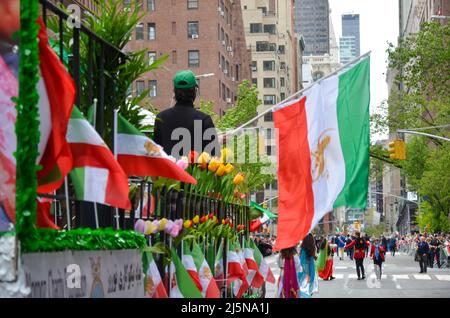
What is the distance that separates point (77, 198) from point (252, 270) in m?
6.60

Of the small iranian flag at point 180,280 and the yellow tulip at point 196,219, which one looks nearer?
the small iranian flag at point 180,280

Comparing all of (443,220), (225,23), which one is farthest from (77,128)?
(225,23)

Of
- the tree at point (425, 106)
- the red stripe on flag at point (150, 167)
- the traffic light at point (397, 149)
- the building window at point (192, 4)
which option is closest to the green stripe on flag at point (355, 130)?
the red stripe on flag at point (150, 167)

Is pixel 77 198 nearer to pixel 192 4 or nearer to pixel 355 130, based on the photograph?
pixel 355 130

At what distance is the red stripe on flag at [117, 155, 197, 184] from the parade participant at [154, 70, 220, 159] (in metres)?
2.71

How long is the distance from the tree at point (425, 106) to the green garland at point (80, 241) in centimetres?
4162

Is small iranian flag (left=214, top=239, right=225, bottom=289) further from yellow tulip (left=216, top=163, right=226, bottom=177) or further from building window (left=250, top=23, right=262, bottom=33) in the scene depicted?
building window (left=250, top=23, right=262, bottom=33)

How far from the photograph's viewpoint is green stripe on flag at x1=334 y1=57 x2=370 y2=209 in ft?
26.5

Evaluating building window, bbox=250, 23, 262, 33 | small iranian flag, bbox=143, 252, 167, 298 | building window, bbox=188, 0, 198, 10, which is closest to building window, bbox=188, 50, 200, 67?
building window, bbox=188, 0, 198, 10

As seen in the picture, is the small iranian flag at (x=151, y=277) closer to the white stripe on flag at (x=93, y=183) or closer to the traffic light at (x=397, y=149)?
the white stripe on flag at (x=93, y=183)

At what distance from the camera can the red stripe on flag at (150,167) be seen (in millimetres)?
6633

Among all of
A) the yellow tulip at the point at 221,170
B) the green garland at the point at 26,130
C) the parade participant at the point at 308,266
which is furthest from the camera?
the parade participant at the point at 308,266

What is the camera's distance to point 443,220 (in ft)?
269
